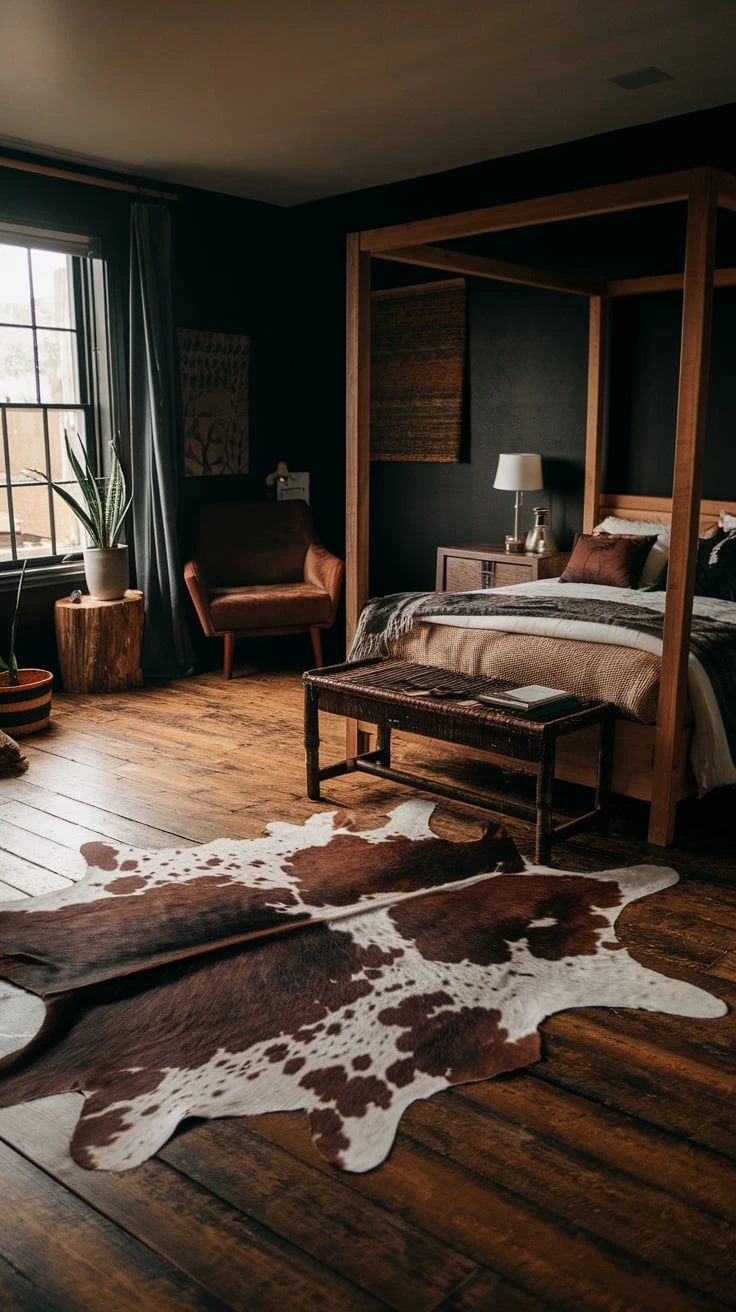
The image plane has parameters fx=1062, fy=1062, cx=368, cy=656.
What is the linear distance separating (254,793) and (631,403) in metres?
3.01

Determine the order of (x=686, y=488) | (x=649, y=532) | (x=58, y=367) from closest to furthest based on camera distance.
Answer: (x=686, y=488)
(x=649, y=532)
(x=58, y=367)

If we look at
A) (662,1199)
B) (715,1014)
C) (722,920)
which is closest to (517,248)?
(722,920)

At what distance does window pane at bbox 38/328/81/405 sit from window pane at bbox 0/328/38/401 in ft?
0.22

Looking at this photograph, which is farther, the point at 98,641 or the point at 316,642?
the point at 316,642

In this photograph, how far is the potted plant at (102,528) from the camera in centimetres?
560

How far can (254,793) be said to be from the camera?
404 centimetres

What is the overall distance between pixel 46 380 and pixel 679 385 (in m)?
3.62

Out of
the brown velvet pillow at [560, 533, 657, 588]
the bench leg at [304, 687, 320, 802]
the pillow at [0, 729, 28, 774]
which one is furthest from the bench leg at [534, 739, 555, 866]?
the pillow at [0, 729, 28, 774]

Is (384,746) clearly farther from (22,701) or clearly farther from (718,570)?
(22,701)

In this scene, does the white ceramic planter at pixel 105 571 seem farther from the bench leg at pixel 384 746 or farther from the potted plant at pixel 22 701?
the bench leg at pixel 384 746

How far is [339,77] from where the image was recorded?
4219 millimetres

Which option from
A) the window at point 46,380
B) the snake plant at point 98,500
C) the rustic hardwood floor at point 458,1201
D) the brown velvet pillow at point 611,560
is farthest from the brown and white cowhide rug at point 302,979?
the window at point 46,380

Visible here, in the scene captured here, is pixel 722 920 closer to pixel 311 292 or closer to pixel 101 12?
pixel 101 12

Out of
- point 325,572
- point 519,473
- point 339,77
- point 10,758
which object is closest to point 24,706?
point 10,758
